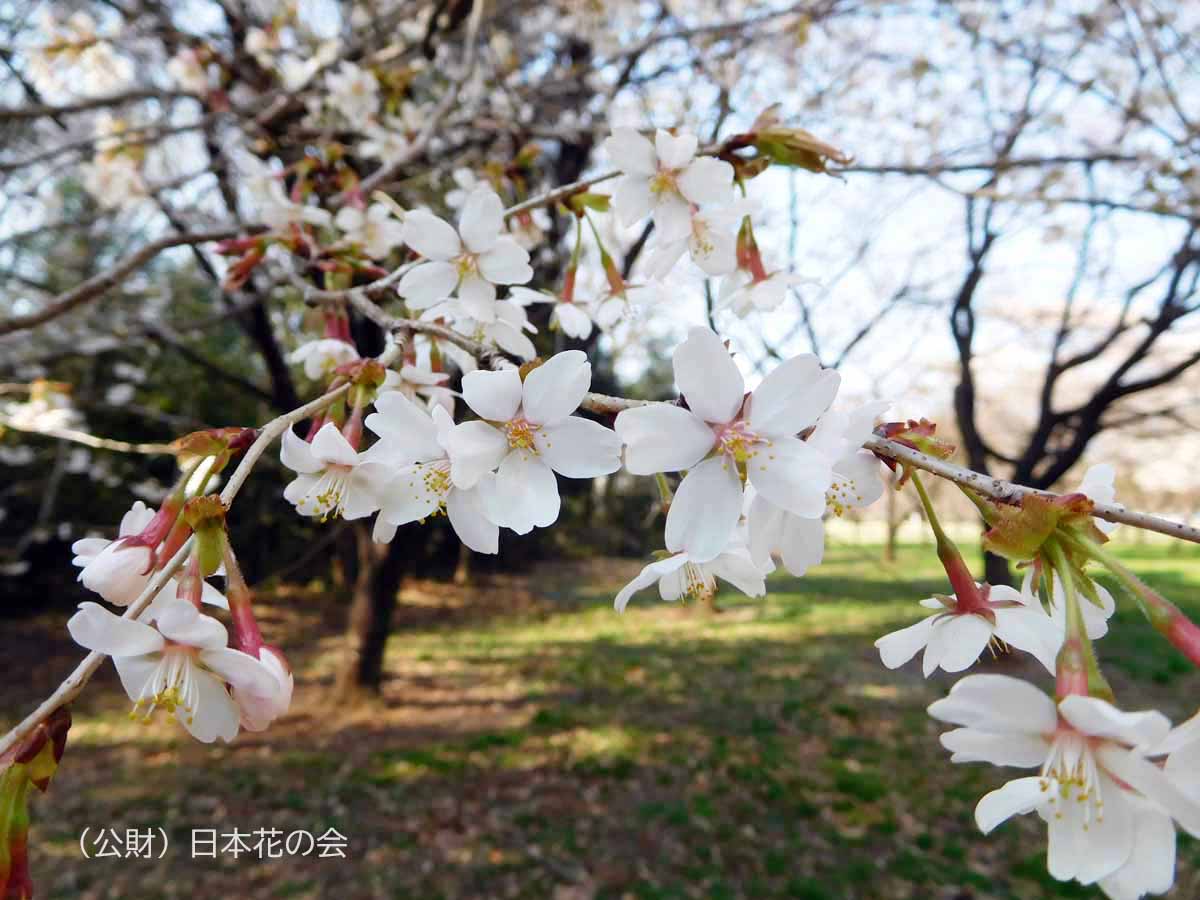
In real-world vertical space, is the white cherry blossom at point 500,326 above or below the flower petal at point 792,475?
above

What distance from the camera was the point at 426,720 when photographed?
180 inches

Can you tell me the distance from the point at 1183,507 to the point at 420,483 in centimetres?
1856

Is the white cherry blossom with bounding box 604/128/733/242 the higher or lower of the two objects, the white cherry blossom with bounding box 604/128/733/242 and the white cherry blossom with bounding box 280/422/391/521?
the higher

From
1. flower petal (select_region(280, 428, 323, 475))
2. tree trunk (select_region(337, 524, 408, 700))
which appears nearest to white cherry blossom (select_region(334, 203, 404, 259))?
flower petal (select_region(280, 428, 323, 475))

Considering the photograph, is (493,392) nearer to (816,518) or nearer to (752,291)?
(816,518)

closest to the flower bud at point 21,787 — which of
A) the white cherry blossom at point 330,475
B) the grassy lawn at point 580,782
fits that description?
the white cherry blossom at point 330,475

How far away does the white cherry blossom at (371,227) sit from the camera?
133 centimetres

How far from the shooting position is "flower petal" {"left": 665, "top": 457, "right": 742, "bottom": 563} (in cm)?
62

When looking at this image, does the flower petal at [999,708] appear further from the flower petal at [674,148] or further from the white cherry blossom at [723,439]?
the flower petal at [674,148]

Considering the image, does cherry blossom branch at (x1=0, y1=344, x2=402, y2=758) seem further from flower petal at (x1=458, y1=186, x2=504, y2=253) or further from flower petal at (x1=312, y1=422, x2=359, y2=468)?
flower petal at (x1=458, y1=186, x2=504, y2=253)

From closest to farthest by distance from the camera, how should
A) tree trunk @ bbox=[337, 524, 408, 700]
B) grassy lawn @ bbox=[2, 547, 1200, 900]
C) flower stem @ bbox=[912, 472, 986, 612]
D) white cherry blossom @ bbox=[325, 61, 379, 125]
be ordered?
flower stem @ bbox=[912, 472, 986, 612] < white cherry blossom @ bbox=[325, 61, 379, 125] < grassy lawn @ bbox=[2, 547, 1200, 900] < tree trunk @ bbox=[337, 524, 408, 700]

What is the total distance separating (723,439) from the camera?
2.10 feet

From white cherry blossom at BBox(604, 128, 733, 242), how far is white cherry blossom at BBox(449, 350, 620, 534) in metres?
0.47

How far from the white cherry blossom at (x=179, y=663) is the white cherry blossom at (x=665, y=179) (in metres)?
0.74
